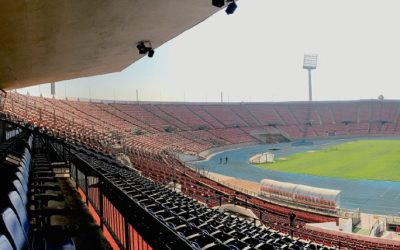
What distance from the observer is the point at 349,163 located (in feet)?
121

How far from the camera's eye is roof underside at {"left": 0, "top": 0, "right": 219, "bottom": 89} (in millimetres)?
5004

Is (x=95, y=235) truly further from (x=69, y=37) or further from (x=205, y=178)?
(x=205, y=178)

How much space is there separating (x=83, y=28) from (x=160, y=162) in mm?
26197

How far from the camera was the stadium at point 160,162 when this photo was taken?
3945mm

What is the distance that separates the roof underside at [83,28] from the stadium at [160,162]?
0.12 ft

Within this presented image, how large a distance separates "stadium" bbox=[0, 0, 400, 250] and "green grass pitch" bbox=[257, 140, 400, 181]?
0.12m

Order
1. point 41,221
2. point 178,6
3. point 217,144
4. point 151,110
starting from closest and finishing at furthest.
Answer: point 41,221
point 178,6
point 217,144
point 151,110

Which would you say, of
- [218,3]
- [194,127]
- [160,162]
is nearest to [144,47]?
[218,3]

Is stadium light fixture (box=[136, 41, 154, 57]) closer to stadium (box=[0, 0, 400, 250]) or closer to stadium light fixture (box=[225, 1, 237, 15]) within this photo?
stadium (box=[0, 0, 400, 250])

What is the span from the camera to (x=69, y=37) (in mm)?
6805

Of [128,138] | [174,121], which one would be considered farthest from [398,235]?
[174,121]

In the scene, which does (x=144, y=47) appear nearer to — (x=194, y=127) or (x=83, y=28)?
(x=83, y=28)

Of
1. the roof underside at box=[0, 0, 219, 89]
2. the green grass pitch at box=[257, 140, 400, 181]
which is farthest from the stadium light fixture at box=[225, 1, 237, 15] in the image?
the green grass pitch at box=[257, 140, 400, 181]

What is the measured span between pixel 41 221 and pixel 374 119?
7462cm
